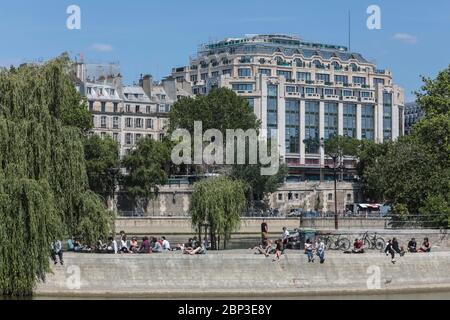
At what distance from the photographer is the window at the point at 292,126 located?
13610 centimetres

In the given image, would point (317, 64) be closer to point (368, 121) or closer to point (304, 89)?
point (304, 89)

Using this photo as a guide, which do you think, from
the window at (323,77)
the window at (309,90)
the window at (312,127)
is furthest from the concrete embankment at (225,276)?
the window at (323,77)

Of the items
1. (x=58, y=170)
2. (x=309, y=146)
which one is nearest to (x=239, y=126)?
(x=309, y=146)

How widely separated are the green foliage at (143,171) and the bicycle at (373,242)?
150 ft

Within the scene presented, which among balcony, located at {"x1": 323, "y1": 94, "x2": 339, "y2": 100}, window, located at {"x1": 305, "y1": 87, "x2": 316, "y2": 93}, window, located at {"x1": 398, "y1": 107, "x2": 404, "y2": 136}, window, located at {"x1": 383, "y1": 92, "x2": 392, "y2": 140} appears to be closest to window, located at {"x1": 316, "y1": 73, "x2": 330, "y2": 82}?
balcony, located at {"x1": 323, "y1": 94, "x2": 339, "y2": 100}

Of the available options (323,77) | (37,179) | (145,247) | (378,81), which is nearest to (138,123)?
(323,77)

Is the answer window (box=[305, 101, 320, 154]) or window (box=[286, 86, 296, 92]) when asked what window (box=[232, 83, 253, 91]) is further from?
window (box=[305, 101, 320, 154])

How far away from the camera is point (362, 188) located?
11775cm

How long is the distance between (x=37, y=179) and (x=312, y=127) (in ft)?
320

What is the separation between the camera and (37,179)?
42.6 meters

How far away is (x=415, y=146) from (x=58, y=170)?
120 ft

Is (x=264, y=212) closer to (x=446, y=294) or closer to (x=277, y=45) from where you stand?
(x=277, y=45)

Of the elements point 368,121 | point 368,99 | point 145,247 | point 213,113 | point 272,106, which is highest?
point 368,99

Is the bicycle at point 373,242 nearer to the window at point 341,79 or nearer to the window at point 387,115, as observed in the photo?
the window at point 341,79
